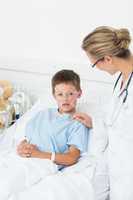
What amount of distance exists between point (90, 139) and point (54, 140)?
180 mm

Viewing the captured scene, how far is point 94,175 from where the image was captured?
6.10 ft

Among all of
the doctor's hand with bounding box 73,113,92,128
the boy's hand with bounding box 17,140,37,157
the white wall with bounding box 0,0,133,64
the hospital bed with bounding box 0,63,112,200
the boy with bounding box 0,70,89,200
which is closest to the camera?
the hospital bed with bounding box 0,63,112,200

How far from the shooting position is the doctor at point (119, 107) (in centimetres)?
174

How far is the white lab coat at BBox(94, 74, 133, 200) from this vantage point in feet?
5.69

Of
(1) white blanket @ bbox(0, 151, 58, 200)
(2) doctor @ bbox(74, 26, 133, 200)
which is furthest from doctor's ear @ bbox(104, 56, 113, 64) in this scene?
(1) white blanket @ bbox(0, 151, 58, 200)

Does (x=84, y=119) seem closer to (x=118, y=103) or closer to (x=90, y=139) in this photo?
(x=90, y=139)

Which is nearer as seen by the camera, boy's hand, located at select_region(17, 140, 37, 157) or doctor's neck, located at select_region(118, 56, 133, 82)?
doctor's neck, located at select_region(118, 56, 133, 82)

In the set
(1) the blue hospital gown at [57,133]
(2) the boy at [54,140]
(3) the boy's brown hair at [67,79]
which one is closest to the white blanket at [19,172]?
(2) the boy at [54,140]

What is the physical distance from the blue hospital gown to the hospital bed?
0.07m

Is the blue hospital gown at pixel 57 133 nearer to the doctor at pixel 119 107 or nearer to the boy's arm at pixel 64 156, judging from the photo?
the boy's arm at pixel 64 156

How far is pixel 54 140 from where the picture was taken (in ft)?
6.74

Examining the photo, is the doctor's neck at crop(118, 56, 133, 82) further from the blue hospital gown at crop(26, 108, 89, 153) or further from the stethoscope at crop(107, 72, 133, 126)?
the blue hospital gown at crop(26, 108, 89, 153)

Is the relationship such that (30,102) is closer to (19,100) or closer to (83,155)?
(19,100)

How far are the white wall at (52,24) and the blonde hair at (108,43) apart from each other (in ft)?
2.17
